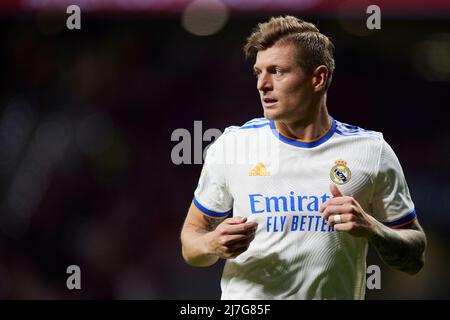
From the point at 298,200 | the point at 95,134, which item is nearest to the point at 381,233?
the point at 298,200

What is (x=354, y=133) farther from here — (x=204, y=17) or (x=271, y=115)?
(x=204, y=17)

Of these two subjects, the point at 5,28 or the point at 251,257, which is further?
the point at 5,28

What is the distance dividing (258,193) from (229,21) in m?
3.59

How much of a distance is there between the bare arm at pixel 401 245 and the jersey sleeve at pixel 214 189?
0.73m

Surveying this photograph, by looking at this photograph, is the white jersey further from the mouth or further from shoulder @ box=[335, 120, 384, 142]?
the mouth

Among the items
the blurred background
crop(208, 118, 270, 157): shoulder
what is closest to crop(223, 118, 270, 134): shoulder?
crop(208, 118, 270, 157): shoulder

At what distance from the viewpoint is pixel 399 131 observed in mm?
6406

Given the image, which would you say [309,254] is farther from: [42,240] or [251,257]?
[42,240]

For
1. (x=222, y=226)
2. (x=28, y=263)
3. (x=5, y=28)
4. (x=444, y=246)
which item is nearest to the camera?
(x=222, y=226)

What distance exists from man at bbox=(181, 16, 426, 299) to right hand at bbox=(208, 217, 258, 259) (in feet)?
0.46

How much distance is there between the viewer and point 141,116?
6.66 metres

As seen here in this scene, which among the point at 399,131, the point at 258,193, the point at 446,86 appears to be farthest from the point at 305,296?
the point at 446,86

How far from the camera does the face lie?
126 inches

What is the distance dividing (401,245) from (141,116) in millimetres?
4024
